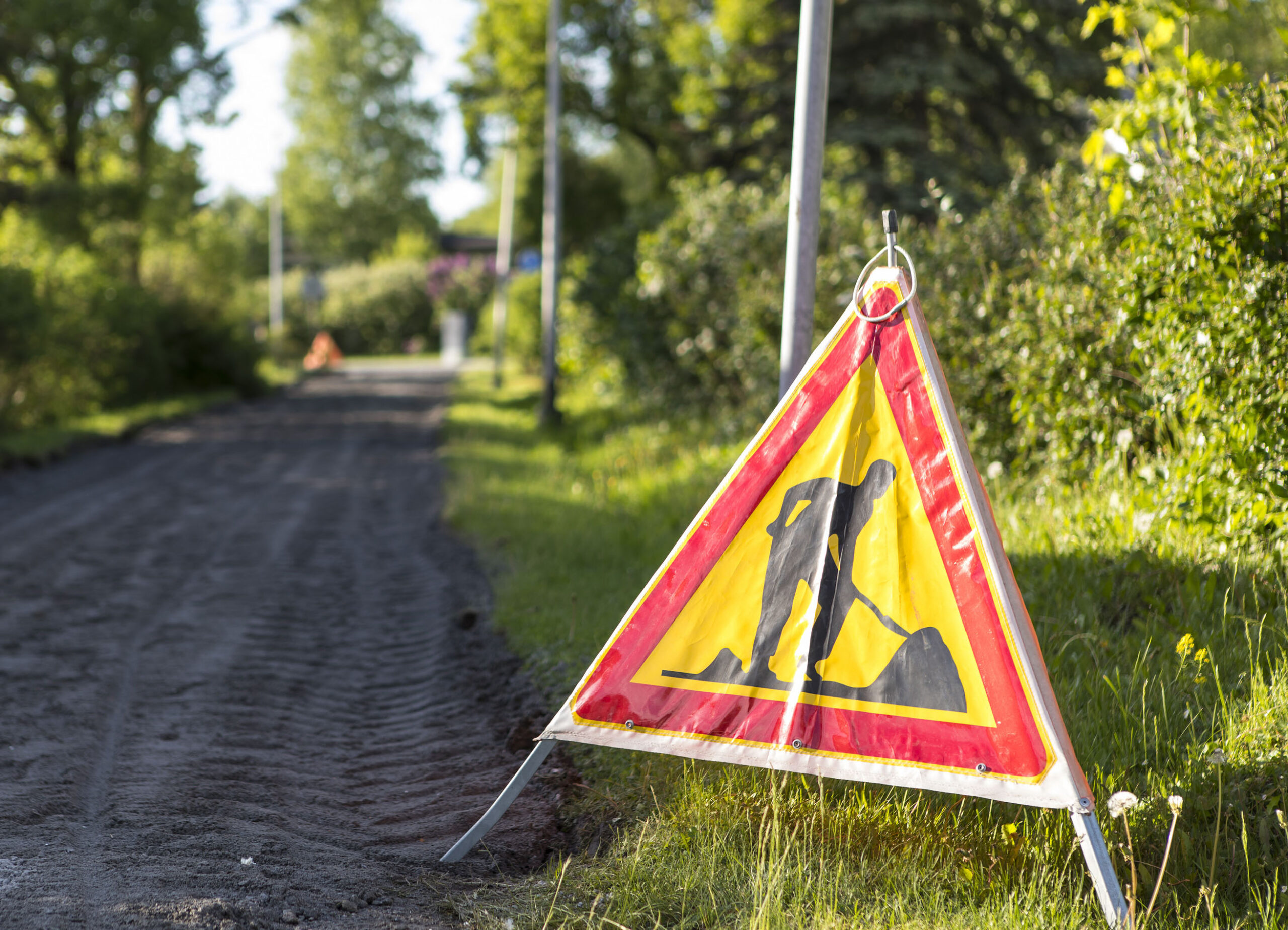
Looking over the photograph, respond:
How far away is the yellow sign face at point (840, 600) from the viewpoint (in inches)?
133

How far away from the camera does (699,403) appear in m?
14.1

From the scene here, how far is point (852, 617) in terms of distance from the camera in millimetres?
3525

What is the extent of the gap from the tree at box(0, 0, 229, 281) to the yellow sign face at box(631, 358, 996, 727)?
20.0 metres

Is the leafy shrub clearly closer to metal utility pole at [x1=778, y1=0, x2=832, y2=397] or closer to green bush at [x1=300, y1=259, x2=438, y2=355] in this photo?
green bush at [x1=300, y1=259, x2=438, y2=355]

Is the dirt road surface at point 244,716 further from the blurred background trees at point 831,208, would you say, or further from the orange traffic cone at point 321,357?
the orange traffic cone at point 321,357

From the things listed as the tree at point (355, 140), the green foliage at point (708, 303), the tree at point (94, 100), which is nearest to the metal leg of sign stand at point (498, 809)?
the green foliage at point (708, 303)

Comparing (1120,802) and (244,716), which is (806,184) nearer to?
(1120,802)

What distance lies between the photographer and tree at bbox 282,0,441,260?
203 ft

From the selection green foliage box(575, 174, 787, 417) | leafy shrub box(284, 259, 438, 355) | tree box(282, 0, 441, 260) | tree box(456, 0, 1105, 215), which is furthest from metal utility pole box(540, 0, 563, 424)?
tree box(282, 0, 441, 260)

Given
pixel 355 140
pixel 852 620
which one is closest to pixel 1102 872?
pixel 852 620

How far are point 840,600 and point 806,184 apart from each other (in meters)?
2.20

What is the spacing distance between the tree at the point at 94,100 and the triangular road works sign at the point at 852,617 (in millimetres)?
19904

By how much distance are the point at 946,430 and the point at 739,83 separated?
17.9 m

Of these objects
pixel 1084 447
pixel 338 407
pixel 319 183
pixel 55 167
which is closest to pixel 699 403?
pixel 1084 447
